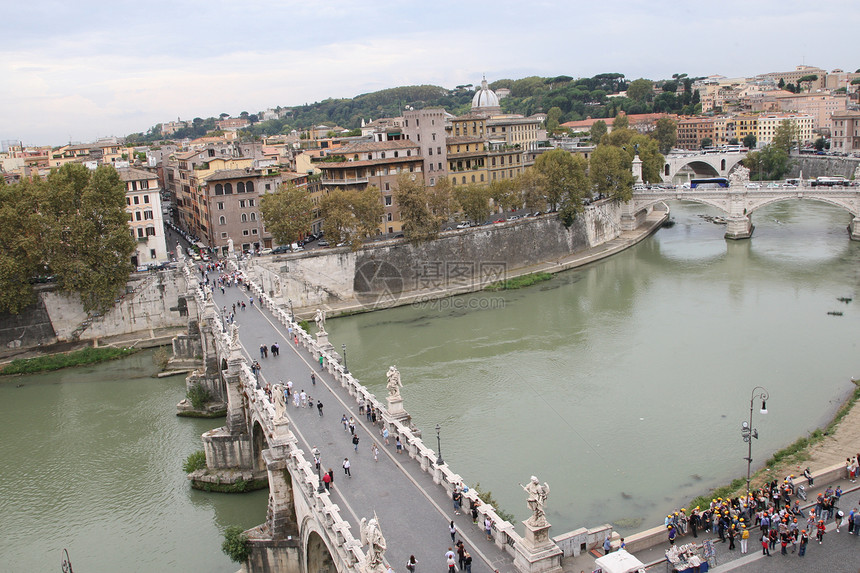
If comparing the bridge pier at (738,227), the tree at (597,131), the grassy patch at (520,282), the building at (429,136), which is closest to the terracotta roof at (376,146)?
the building at (429,136)

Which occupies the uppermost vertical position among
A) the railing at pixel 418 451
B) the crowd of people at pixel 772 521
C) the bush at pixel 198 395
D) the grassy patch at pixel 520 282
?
the railing at pixel 418 451

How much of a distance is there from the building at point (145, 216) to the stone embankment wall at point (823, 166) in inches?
2111

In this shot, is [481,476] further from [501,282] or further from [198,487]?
[501,282]

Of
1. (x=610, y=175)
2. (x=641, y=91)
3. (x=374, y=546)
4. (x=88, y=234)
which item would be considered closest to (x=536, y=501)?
(x=374, y=546)

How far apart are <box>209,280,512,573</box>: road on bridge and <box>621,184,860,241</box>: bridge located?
37673mm

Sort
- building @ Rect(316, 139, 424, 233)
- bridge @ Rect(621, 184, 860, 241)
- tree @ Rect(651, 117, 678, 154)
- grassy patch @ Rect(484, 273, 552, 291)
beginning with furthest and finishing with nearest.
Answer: tree @ Rect(651, 117, 678, 154)
bridge @ Rect(621, 184, 860, 241)
building @ Rect(316, 139, 424, 233)
grassy patch @ Rect(484, 273, 552, 291)

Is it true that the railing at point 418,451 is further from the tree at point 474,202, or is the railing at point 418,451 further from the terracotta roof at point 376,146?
the terracotta roof at point 376,146

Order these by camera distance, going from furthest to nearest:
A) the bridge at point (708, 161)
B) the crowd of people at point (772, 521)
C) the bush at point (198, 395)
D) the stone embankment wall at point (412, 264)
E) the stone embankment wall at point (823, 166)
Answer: the bridge at point (708, 161), the stone embankment wall at point (823, 166), the stone embankment wall at point (412, 264), the bush at point (198, 395), the crowd of people at point (772, 521)

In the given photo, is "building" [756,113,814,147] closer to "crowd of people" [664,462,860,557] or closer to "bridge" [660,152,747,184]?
"bridge" [660,152,747,184]

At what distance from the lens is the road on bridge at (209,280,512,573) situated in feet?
40.7

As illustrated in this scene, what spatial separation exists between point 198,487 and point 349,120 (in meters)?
127

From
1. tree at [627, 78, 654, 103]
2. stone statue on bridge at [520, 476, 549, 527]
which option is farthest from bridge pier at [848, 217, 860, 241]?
tree at [627, 78, 654, 103]

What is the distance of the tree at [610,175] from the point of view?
52625 mm

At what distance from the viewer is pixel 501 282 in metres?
40.2
